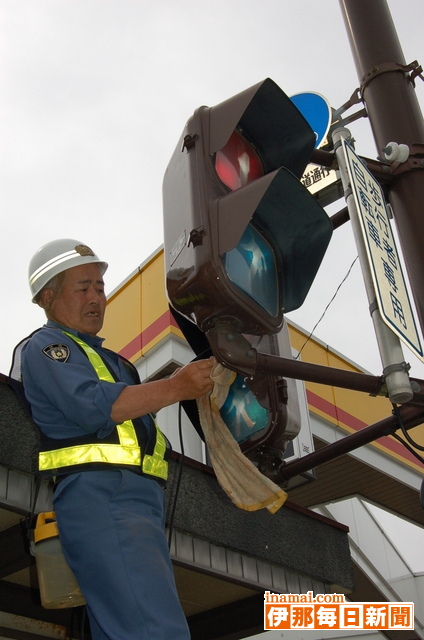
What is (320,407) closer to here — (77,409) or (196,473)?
(196,473)

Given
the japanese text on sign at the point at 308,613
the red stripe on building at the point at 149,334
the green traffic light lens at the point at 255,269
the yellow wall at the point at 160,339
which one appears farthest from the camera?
the yellow wall at the point at 160,339

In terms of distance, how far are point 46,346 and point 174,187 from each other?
81cm

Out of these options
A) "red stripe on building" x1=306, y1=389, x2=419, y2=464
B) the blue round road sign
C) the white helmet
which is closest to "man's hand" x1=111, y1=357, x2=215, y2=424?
the white helmet

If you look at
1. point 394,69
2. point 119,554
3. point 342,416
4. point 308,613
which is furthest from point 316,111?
point 342,416

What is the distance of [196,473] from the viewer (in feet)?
18.2

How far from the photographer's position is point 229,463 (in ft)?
9.47

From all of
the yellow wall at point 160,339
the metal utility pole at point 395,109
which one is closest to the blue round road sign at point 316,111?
the metal utility pole at point 395,109

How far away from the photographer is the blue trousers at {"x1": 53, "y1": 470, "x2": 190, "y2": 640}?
2422 millimetres

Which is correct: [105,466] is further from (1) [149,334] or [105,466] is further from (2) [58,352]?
(1) [149,334]

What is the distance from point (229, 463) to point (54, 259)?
119 cm

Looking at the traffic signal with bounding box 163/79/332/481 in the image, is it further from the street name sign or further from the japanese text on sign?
the japanese text on sign

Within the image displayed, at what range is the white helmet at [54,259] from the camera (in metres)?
3.30

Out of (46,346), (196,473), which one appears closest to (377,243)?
(46,346)

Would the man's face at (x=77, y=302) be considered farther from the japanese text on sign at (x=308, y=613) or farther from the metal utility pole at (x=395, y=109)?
the japanese text on sign at (x=308, y=613)
